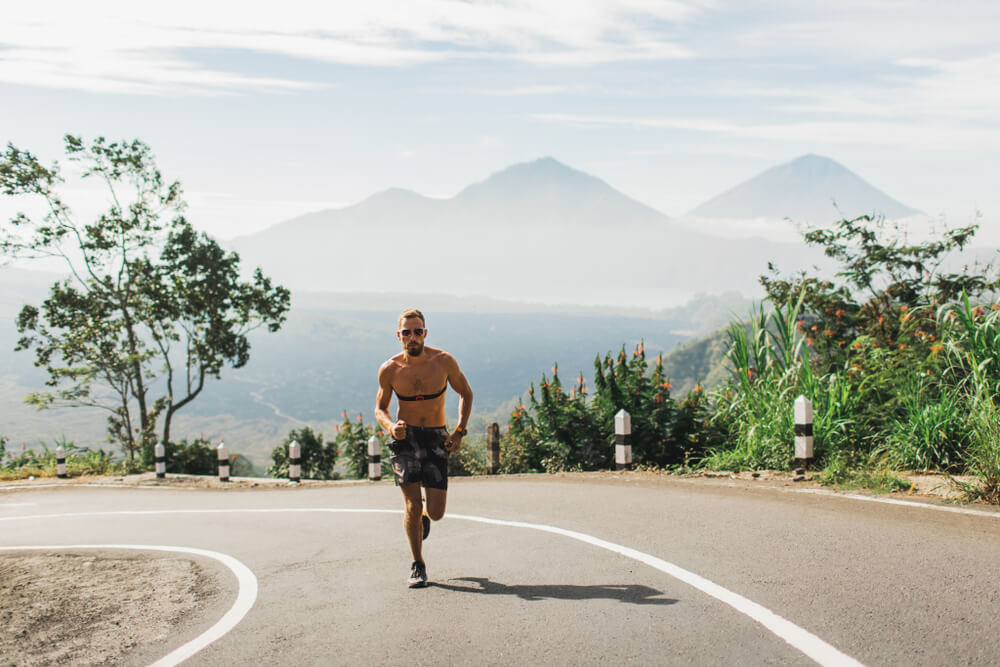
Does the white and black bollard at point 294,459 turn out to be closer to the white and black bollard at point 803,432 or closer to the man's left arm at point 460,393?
the white and black bollard at point 803,432

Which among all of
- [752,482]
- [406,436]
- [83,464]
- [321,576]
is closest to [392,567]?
[321,576]

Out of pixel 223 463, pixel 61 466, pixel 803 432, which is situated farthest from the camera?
pixel 61 466

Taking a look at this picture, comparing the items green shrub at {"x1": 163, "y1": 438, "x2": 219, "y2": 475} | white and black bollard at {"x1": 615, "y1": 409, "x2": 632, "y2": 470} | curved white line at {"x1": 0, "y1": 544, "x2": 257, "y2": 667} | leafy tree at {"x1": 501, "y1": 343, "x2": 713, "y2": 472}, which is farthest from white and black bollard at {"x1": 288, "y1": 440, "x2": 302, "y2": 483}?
curved white line at {"x1": 0, "y1": 544, "x2": 257, "y2": 667}

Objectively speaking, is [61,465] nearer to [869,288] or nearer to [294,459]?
[294,459]

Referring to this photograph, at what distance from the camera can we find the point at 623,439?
12617 millimetres

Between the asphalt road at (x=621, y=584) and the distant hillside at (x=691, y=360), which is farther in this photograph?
the distant hillside at (x=691, y=360)

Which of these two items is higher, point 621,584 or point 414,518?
point 414,518

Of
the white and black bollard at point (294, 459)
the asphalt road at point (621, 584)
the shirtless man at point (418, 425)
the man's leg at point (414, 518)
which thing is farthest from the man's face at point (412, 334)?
the white and black bollard at point (294, 459)

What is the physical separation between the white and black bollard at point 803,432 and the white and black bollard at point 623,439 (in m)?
2.88

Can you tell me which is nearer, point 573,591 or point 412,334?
point 573,591

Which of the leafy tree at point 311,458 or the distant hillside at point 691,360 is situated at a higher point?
the distant hillside at point 691,360

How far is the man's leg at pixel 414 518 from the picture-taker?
5.73 m

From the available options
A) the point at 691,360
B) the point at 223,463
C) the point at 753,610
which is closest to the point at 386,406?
the point at 753,610

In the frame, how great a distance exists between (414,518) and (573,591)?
1184mm
